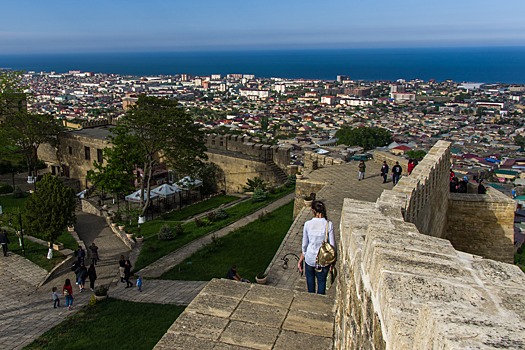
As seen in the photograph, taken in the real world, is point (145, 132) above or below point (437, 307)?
below

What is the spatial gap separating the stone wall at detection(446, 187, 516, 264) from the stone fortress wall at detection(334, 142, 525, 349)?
948cm

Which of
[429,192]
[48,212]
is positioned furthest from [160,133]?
[429,192]

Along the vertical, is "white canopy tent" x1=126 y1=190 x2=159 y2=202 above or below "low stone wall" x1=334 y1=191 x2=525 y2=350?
below

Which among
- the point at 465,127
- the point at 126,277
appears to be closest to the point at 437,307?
the point at 126,277

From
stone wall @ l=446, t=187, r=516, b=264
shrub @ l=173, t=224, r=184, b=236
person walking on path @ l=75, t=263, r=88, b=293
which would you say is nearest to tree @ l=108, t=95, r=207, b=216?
shrub @ l=173, t=224, r=184, b=236

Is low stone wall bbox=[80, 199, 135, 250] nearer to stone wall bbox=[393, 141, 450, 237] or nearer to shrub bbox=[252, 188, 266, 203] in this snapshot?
shrub bbox=[252, 188, 266, 203]

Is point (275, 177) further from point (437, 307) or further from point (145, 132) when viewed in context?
point (437, 307)

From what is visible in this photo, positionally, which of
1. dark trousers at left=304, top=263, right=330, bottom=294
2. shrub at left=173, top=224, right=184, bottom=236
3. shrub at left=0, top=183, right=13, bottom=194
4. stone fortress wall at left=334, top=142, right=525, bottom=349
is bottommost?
shrub at left=0, top=183, right=13, bottom=194

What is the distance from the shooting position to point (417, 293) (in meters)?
2.11

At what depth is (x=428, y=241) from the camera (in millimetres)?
2855

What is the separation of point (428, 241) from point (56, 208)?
12.5 m

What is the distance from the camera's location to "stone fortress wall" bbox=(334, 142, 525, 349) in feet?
5.60

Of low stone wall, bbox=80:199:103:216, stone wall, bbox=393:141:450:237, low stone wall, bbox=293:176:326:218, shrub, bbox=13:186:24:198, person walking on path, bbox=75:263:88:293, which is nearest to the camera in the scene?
stone wall, bbox=393:141:450:237

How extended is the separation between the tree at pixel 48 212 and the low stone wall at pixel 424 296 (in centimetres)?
1178
